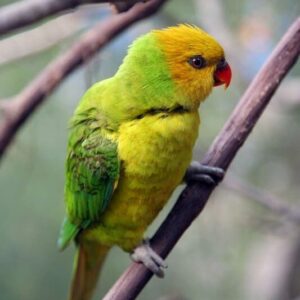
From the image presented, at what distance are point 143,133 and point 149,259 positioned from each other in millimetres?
263

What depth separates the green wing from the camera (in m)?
1.40

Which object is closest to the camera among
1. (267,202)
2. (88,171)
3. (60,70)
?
(88,171)

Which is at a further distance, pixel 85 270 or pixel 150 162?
pixel 85 270

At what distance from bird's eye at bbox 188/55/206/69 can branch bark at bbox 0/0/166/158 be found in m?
0.27

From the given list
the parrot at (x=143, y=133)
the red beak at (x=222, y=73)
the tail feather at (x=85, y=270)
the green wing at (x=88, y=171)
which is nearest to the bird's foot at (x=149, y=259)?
the parrot at (x=143, y=133)

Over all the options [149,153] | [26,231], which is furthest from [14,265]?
[149,153]

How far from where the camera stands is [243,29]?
7.98 feet

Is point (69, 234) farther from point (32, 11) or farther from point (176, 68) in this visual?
point (32, 11)

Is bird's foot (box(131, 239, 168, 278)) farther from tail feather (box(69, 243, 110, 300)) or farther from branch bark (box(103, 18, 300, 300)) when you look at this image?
tail feather (box(69, 243, 110, 300))

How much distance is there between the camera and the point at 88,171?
1465 millimetres

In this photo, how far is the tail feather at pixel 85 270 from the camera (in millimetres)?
1656

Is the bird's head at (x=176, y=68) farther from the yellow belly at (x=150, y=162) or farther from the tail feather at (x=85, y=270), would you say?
the tail feather at (x=85, y=270)

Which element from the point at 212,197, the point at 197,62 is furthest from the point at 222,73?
the point at 212,197

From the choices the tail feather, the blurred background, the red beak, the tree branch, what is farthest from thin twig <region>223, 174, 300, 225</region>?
the tree branch
